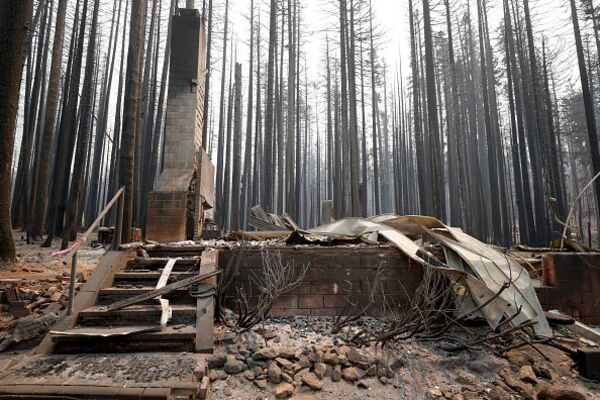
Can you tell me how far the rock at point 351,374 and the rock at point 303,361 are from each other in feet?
1.10

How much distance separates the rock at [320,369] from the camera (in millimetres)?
2826

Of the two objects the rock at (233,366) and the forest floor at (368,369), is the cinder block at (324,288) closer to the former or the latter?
the forest floor at (368,369)

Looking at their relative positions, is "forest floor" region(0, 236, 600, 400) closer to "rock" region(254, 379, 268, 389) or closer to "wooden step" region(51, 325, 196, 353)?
"rock" region(254, 379, 268, 389)

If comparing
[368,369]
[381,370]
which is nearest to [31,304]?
[368,369]

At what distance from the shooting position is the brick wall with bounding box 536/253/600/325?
4.20 metres

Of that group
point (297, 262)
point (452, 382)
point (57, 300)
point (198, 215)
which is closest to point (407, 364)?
point (452, 382)

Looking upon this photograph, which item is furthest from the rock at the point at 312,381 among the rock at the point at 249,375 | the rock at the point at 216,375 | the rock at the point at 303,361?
the rock at the point at 216,375

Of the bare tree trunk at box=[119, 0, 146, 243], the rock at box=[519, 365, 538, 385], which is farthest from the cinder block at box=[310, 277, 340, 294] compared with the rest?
the bare tree trunk at box=[119, 0, 146, 243]

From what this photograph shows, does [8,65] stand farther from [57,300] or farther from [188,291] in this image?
[188,291]

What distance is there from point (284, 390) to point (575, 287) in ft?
13.6

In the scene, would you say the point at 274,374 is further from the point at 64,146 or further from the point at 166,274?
the point at 64,146

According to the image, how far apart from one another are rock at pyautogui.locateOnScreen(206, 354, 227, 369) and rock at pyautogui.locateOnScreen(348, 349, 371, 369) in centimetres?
117

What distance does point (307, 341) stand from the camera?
3.38m

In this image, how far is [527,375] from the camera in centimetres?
295
